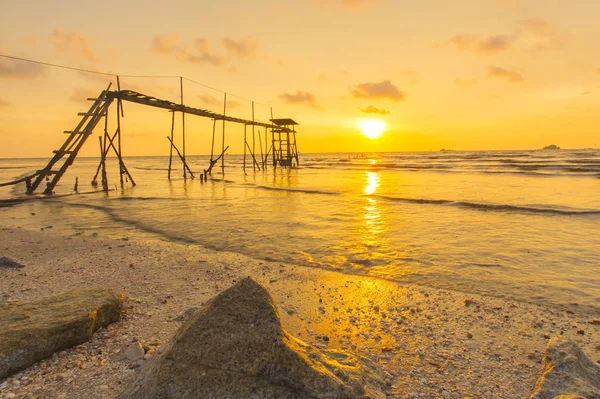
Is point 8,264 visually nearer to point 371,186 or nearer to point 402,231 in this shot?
point 402,231

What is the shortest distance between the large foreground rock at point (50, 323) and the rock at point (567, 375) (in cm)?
424

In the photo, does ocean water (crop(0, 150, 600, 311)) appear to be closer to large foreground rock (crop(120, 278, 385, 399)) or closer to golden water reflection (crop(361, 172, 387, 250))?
golden water reflection (crop(361, 172, 387, 250))

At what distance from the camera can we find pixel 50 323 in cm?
322

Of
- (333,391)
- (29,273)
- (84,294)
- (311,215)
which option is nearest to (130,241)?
(29,273)

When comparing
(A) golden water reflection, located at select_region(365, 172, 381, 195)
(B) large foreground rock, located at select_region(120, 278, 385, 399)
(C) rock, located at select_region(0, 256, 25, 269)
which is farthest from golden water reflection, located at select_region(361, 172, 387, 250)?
(C) rock, located at select_region(0, 256, 25, 269)

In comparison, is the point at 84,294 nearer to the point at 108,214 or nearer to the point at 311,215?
the point at 311,215

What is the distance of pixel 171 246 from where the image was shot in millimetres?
7957

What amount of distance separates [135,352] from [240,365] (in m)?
1.58

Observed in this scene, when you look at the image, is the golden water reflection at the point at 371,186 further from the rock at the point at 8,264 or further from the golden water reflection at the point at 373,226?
the rock at the point at 8,264

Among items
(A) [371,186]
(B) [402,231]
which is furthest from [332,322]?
(A) [371,186]

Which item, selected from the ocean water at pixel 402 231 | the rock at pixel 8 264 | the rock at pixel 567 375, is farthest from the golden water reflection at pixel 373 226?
the rock at pixel 8 264

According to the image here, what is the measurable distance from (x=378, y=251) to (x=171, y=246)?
4.96 meters

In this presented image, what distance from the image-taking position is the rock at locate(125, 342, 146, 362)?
10.5ft

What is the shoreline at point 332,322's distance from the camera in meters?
2.93
